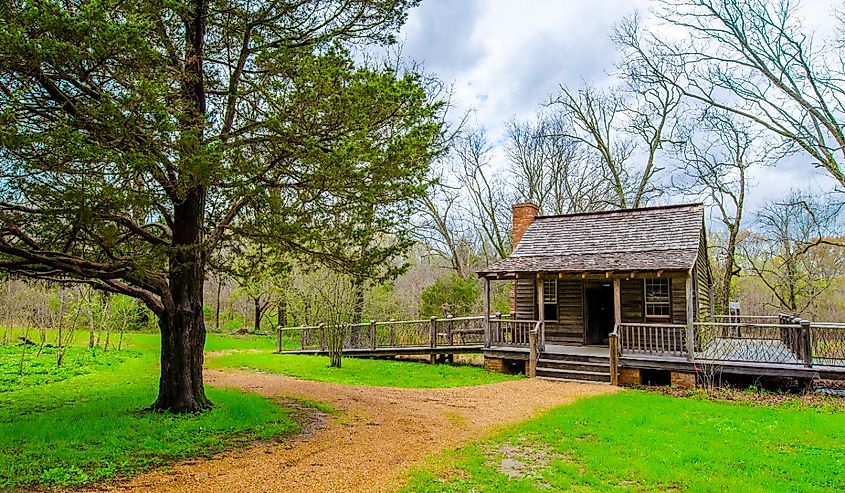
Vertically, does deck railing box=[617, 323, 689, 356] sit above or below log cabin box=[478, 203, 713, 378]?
below

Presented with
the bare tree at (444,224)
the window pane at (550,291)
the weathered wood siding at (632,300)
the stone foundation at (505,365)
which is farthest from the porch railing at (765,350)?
the bare tree at (444,224)

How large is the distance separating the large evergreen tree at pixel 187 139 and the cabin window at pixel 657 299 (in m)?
9.92

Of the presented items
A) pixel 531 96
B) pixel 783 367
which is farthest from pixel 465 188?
pixel 783 367

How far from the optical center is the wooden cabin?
14984 millimetres

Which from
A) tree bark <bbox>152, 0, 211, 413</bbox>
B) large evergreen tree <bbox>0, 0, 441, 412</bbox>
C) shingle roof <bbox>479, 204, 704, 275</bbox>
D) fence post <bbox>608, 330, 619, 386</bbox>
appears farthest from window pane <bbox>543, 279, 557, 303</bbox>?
tree bark <bbox>152, 0, 211, 413</bbox>

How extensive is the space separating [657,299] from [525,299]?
13.7 feet

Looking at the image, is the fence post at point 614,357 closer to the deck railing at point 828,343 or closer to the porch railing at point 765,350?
the porch railing at point 765,350

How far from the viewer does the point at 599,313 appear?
17672mm

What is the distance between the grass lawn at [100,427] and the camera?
6.25 m

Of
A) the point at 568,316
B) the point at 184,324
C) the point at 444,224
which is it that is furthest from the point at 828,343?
the point at 444,224

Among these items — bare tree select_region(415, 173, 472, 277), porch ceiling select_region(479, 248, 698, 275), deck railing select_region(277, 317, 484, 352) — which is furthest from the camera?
bare tree select_region(415, 173, 472, 277)

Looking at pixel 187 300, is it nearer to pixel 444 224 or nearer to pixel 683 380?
pixel 683 380

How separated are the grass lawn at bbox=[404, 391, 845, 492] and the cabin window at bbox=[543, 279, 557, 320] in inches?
292

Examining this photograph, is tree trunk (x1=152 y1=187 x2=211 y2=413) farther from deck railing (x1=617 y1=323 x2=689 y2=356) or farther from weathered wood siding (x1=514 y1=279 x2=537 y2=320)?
weathered wood siding (x1=514 y1=279 x2=537 y2=320)
